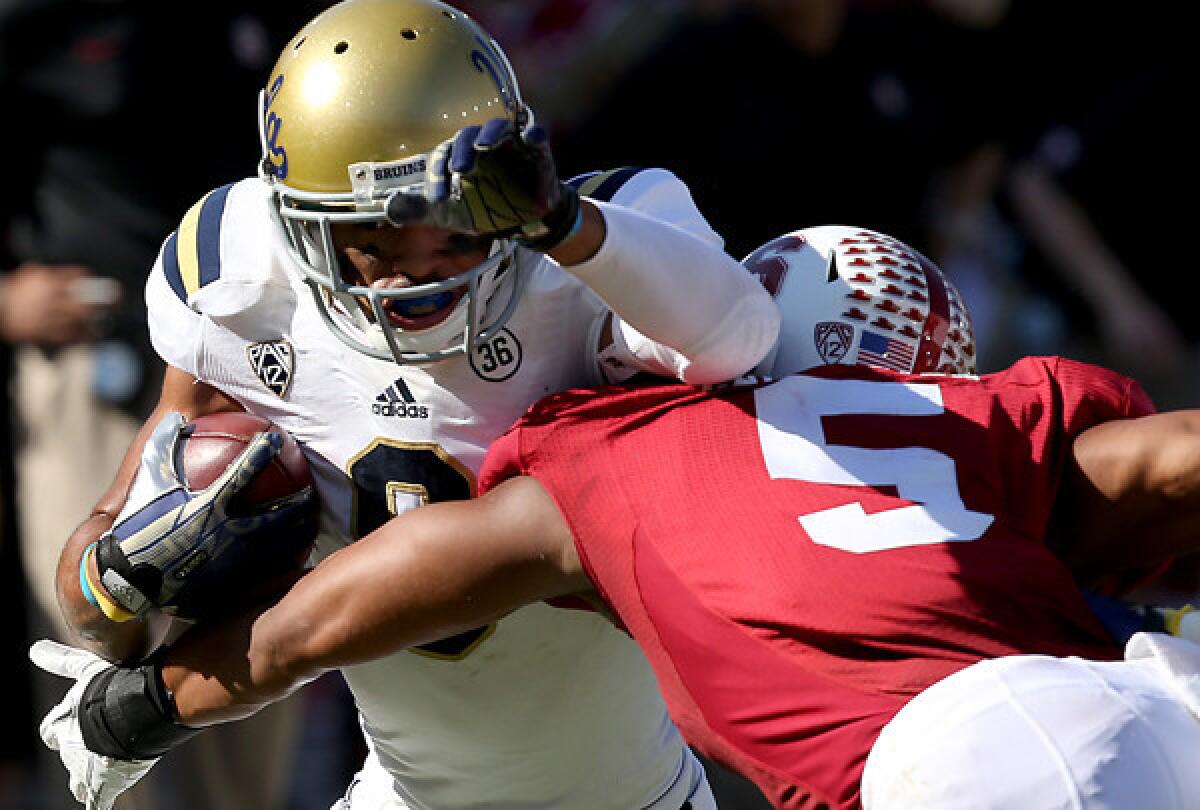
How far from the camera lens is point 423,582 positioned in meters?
2.33

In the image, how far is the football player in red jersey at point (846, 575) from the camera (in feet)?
6.45

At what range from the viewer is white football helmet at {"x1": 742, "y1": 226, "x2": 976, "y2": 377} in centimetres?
268

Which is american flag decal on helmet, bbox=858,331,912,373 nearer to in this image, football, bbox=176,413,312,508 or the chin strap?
football, bbox=176,413,312,508

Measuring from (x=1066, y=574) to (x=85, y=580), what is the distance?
4.08ft

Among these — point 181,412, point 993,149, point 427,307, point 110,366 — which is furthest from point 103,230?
point 993,149

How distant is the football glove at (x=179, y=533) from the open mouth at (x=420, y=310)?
0.24 meters

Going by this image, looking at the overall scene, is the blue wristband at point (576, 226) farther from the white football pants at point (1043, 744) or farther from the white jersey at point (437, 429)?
the white football pants at point (1043, 744)

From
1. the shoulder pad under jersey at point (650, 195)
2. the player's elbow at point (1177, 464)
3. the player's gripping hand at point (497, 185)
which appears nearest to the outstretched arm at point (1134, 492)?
the player's elbow at point (1177, 464)

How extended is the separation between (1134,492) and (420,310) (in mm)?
898

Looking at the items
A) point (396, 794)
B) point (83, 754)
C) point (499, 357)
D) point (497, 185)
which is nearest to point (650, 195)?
point (499, 357)

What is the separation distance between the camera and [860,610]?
83.7 inches

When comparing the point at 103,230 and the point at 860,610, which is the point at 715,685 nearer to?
the point at 860,610

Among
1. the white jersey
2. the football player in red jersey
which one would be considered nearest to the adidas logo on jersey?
the white jersey

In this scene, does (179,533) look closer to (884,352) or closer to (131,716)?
(131,716)
